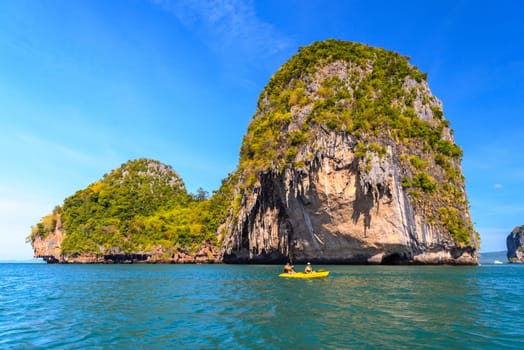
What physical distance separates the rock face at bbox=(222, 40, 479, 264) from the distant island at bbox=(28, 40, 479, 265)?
16 centimetres

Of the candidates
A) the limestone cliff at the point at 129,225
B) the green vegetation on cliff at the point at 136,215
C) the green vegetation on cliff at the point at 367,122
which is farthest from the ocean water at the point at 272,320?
the green vegetation on cliff at the point at 136,215

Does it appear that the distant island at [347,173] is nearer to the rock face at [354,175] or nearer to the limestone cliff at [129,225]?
the rock face at [354,175]

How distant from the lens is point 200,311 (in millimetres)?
14898

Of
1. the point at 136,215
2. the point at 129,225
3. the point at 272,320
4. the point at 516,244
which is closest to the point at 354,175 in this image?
the point at 272,320

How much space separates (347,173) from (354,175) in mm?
989

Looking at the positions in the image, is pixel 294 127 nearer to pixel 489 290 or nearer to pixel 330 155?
pixel 330 155

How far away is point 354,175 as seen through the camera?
47.9 meters

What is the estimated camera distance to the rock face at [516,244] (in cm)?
15115

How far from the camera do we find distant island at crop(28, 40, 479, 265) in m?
46.6

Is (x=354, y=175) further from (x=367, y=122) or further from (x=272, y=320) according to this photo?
(x=272, y=320)

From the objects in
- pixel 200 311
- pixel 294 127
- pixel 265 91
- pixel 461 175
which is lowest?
pixel 200 311

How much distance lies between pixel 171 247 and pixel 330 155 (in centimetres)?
4529

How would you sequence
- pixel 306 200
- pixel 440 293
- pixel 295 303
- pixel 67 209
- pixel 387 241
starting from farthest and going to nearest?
pixel 67 209
pixel 306 200
pixel 387 241
pixel 440 293
pixel 295 303

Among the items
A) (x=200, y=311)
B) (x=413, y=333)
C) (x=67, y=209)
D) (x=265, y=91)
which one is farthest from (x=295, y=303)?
(x=67, y=209)
